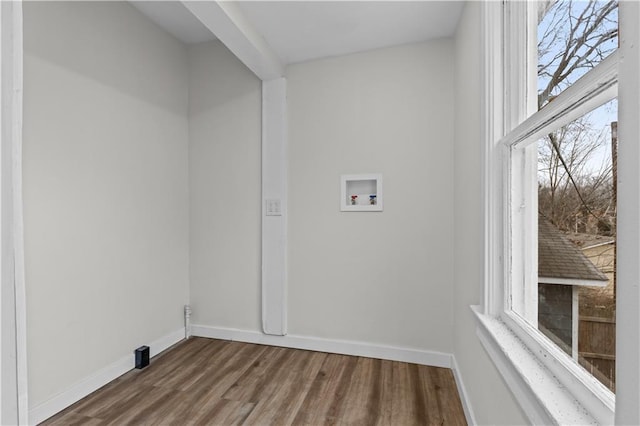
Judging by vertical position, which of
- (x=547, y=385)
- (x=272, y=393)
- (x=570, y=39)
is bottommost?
(x=272, y=393)

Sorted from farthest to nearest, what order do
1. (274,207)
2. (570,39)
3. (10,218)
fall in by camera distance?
(274,207) < (570,39) < (10,218)

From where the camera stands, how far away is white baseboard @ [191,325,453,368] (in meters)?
2.12

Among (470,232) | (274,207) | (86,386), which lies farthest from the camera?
(274,207)

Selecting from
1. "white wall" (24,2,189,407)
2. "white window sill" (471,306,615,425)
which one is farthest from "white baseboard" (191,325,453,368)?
"white window sill" (471,306,615,425)

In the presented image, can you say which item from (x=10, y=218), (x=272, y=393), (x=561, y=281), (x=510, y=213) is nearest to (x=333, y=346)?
(x=272, y=393)

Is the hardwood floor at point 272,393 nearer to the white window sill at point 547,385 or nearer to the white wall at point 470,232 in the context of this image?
the white wall at point 470,232

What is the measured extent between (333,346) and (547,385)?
1767 millimetres

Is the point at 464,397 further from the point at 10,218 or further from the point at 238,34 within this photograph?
the point at 238,34

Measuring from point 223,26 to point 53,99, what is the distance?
1.01 metres

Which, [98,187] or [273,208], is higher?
[98,187]

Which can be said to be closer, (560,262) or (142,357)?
(560,262)

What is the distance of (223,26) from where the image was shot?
5.73 feet

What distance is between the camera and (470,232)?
5.13ft

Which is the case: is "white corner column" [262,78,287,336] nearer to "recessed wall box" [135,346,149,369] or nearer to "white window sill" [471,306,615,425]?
"recessed wall box" [135,346,149,369]
